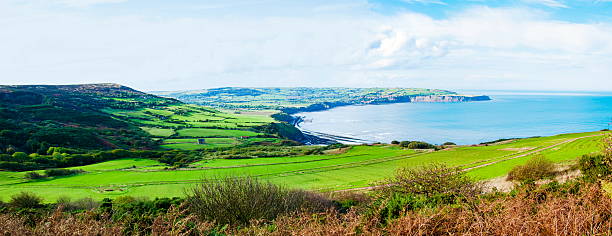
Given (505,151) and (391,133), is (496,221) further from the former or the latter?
(391,133)

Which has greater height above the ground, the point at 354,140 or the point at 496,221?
the point at 496,221

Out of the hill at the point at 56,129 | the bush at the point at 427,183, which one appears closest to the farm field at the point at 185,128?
the hill at the point at 56,129

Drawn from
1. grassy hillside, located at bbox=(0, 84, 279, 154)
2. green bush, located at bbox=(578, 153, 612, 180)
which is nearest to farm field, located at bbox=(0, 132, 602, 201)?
green bush, located at bbox=(578, 153, 612, 180)

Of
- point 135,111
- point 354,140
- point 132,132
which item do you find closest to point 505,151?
point 354,140

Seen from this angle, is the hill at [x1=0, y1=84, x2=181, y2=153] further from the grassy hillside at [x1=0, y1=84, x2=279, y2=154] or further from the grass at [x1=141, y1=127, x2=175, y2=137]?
the grass at [x1=141, y1=127, x2=175, y2=137]

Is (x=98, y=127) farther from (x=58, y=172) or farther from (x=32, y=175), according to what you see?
(x=32, y=175)

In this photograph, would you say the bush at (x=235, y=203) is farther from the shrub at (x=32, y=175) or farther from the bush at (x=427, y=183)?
the shrub at (x=32, y=175)

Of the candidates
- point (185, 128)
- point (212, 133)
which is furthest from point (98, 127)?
point (212, 133)

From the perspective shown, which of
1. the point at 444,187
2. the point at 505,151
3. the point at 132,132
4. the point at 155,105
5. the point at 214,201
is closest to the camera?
the point at 214,201
